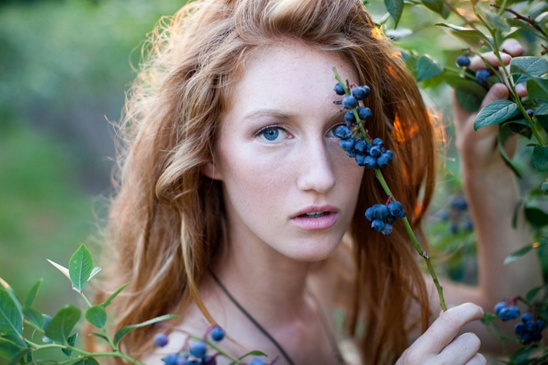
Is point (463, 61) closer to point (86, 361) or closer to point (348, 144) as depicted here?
point (348, 144)

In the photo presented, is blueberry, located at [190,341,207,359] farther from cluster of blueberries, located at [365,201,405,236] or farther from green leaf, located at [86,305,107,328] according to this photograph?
cluster of blueberries, located at [365,201,405,236]

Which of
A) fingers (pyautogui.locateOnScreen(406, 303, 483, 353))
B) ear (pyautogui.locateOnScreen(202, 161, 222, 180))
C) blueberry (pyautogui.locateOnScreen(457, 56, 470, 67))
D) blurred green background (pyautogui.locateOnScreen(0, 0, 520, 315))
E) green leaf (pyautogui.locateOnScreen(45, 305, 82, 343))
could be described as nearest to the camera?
green leaf (pyautogui.locateOnScreen(45, 305, 82, 343))

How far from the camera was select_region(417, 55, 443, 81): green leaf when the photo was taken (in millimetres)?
1329

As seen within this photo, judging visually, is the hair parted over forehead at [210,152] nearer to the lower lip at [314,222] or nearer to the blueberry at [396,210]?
the lower lip at [314,222]

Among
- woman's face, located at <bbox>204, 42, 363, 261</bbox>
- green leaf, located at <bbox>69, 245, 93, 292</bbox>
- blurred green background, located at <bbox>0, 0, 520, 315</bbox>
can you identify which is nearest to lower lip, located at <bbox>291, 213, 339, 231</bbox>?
woman's face, located at <bbox>204, 42, 363, 261</bbox>

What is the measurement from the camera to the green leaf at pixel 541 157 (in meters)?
1.07

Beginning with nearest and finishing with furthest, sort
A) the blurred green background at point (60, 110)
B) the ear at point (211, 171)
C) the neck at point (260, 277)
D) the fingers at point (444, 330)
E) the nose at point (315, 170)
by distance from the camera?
1. the fingers at point (444, 330)
2. the nose at point (315, 170)
3. the ear at point (211, 171)
4. the neck at point (260, 277)
5. the blurred green background at point (60, 110)

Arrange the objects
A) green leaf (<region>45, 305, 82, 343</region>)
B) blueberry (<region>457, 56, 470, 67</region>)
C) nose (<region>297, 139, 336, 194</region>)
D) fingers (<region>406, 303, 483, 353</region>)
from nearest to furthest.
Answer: green leaf (<region>45, 305, 82, 343</region>) < fingers (<region>406, 303, 483, 353</region>) < nose (<region>297, 139, 336, 194</region>) < blueberry (<region>457, 56, 470, 67</region>)

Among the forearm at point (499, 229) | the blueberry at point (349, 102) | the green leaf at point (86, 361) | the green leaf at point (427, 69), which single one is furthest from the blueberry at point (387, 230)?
the forearm at point (499, 229)

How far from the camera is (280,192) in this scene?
53.1 inches

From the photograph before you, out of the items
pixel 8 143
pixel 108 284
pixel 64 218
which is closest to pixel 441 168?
pixel 108 284

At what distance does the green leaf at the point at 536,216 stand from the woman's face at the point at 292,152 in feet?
1.60

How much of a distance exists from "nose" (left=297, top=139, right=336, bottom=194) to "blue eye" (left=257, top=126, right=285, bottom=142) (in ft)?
0.27

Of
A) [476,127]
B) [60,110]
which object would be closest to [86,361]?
[476,127]
